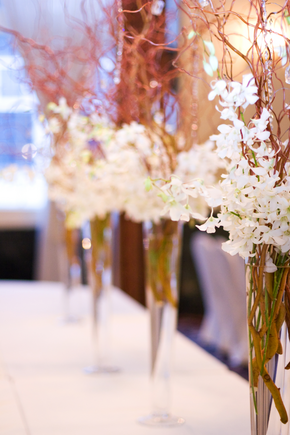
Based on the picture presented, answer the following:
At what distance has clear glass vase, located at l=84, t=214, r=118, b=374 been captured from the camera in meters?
1.39

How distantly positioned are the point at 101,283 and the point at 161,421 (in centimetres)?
48

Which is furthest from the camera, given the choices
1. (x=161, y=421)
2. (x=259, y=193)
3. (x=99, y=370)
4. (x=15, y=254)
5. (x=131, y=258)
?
(x=15, y=254)

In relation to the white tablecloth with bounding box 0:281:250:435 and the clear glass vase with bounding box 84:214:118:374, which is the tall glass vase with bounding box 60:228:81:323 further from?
the clear glass vase with bounding box 84:214:118:374

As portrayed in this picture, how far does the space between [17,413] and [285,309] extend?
2.16 ft

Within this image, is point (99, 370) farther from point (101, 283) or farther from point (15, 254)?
point (15, 254)

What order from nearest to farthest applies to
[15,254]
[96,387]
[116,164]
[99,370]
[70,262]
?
[116,164], [96,387], [99,370], [70,262], [15,254]

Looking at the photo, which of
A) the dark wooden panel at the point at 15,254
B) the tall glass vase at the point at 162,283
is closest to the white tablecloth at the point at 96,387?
the tall glass vase at the point at 162,283

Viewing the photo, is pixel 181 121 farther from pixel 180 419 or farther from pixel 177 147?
pixel 180 419

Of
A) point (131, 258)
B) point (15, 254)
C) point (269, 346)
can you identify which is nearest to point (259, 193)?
point (269, 346)

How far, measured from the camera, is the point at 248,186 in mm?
638

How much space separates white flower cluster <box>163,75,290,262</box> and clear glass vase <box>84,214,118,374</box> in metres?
0.76

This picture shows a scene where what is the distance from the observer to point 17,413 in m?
1.07

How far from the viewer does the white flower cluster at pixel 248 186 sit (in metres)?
0.61

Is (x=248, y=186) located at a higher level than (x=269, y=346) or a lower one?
higher
